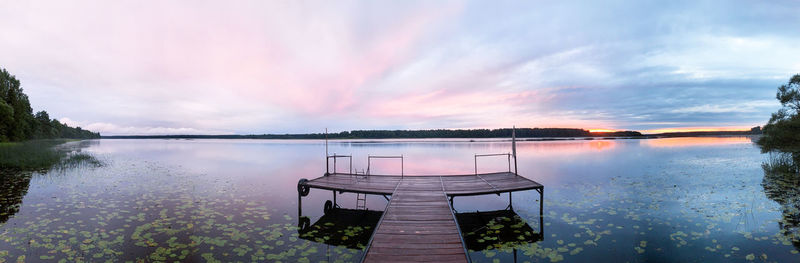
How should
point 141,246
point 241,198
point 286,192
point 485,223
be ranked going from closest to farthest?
point 141,246, point 485,223, point 241,198, point 286,192

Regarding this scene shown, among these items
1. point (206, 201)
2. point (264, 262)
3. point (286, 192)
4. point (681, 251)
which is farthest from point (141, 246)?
point (681, 251)

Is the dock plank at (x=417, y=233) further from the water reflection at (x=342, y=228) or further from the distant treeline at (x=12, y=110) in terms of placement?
the distant treeline at (x=12, y=110)

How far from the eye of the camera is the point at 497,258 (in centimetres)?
860

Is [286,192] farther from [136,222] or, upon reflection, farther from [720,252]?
[720,252]

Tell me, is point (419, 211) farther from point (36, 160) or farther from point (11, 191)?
point (36, 160)

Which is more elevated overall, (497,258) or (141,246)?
(141,246)

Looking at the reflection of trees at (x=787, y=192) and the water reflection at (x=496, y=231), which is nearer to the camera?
the water reflection at (x=496, y=231)

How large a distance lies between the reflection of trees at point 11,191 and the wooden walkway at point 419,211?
10499 millimetres

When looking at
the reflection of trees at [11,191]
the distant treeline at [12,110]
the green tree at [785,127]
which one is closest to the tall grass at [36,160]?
the reflection of trees at [11,191]

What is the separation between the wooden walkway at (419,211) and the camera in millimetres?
6617

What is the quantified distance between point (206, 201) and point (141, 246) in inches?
253

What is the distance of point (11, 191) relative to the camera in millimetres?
14828

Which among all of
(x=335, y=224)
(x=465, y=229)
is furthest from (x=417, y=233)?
(x=335, y=224)

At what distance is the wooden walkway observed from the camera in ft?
21.7
